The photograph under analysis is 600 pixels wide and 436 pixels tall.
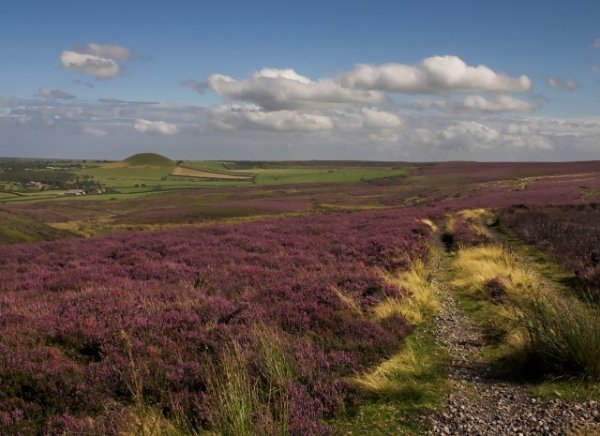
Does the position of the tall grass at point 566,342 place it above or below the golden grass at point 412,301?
above

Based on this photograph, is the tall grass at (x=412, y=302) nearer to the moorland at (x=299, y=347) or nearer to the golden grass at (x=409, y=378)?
the moorland at (x=299, y=347)

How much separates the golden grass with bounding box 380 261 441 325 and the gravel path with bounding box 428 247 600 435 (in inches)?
106

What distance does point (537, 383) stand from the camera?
7074 millimetres

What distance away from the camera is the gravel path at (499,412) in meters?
5.76

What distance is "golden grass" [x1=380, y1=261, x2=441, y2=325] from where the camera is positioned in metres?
10.7

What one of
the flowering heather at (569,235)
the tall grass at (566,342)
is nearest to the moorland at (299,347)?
the tall grass at (566,342)

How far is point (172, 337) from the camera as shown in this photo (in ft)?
28.8

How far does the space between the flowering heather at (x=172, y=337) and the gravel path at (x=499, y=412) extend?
1447 millimetres

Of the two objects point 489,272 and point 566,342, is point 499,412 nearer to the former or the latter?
point 566,342

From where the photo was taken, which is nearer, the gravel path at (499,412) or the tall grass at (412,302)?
the gravel path at (499,412)

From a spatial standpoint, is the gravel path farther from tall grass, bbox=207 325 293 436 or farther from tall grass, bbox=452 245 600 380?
tall grass, bbox=207 325 293 436

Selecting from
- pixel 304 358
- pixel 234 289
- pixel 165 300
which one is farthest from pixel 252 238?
pixel 304 358

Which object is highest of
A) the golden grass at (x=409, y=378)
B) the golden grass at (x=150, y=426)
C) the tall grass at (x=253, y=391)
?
the tall grass at (x=253, y=391)

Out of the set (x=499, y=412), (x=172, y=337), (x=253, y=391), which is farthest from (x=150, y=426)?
(x=499, y=412)
